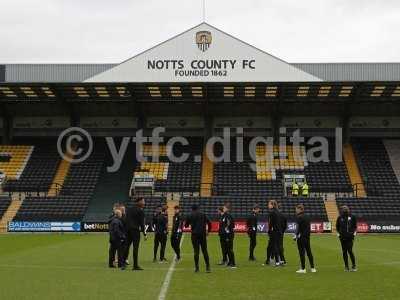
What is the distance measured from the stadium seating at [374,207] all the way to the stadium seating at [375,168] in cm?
146

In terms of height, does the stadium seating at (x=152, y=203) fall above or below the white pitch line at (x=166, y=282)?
above

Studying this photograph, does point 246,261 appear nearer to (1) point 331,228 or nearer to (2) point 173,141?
(1) point 331,228

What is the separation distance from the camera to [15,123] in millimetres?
52875

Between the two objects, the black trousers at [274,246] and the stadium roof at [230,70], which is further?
the stadium roof at [230,70]

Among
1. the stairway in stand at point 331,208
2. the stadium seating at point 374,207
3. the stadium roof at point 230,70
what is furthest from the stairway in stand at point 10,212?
the stadium seating at point 374,207

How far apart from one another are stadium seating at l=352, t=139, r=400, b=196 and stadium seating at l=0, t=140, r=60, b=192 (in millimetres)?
22337

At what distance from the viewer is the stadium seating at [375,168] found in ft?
153

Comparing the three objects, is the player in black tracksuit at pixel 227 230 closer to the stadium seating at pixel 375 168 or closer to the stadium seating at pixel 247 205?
the stadium seating at pixel 247 205

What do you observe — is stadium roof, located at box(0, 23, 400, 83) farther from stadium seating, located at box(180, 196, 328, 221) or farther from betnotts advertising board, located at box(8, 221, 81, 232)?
betnotts advertising board, located at box(8, 221, 81, 232)

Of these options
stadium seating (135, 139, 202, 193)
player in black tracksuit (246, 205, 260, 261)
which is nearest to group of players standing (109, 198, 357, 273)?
player in black tracksuit (246, 205, 260, 261)

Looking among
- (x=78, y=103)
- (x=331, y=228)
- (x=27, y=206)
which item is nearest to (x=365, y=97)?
(x=331, y=228)

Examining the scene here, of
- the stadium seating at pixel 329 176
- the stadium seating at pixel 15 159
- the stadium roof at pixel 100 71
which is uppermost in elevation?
the stadium roof at pixel 100 71

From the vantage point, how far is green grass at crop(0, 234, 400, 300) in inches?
519

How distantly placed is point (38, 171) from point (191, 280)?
35663mm
